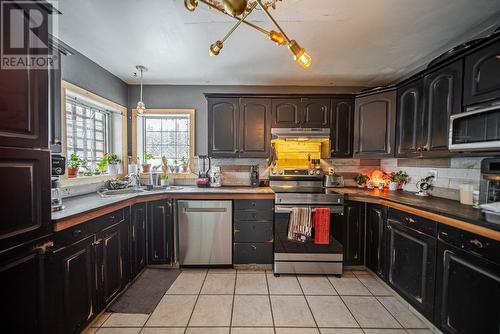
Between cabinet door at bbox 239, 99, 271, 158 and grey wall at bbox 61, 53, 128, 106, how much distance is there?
5.74 feet

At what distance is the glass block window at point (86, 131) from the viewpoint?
2494mm

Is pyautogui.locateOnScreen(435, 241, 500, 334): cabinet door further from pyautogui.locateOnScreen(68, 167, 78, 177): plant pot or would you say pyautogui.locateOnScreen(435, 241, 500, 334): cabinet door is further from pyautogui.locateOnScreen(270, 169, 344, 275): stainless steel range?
pyautogui.locateOnScreen(68, 167, 78, 177): plant pot

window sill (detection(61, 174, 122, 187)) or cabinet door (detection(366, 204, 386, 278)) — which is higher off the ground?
window sill (detection(61, 174, 122, 187))

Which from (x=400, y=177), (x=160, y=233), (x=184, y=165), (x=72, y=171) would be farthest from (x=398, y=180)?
(x=72, y=171)

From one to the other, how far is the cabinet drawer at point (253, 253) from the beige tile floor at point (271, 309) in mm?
183

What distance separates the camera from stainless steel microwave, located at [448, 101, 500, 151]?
5.14 ft

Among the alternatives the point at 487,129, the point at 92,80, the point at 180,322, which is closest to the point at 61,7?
the point at 92,80

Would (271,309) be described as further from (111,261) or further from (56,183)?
(56,183)

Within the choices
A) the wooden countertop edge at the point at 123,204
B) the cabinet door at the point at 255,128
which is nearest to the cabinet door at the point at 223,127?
the cabinet door at the point at 255,128

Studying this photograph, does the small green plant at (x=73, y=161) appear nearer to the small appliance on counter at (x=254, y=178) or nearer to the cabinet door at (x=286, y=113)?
the small appliance on counter at (x=254, y=178)

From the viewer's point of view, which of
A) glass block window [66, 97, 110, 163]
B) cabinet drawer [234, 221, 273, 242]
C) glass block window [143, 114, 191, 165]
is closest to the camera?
glass block window [66, 97, 110, 163]

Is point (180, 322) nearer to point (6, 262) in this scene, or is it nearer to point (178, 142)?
point (6, 262)

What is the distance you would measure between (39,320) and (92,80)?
7.90 feet

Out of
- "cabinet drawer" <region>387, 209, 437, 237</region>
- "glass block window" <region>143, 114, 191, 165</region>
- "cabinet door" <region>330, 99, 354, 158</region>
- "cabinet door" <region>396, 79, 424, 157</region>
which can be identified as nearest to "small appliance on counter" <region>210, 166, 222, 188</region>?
"glass block window" <region>143, 114, 191, 165</region>
